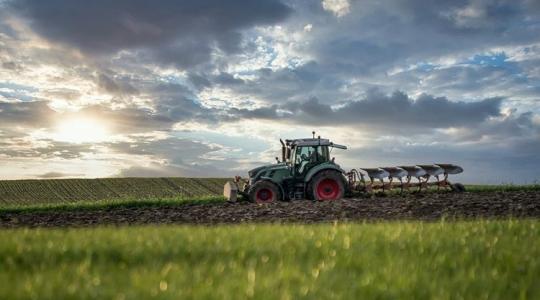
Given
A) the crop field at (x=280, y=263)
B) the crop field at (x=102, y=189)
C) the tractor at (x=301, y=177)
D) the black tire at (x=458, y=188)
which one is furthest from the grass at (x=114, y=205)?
the crop field at (x=102, y=189)

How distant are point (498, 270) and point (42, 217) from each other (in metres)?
20.1

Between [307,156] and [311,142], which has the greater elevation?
[311,142]

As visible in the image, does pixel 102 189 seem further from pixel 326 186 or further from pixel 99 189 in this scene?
pixel 326 186

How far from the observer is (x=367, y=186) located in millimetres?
26266

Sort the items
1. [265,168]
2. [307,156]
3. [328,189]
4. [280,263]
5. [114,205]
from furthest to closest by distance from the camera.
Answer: [114,205] < [265,168] < [328,189] < [307,156] < [280,263]

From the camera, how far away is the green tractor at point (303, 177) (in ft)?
79.7

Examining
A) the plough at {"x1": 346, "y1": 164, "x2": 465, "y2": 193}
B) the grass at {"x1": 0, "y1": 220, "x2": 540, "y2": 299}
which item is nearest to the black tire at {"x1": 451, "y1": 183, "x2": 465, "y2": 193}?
the plough at {"x1": 346, "y1": 164, "x2": 465, "y2": 193}

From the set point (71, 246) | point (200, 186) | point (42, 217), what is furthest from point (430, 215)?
point (200, 186)

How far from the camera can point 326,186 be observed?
977 inches

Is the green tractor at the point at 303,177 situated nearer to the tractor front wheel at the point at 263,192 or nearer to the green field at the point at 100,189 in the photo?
the tractor front wheel at the point at 263,192

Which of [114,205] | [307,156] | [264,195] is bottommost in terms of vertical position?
[114,205]

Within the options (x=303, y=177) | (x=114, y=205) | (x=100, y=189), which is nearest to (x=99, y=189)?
(x=100, y=189)

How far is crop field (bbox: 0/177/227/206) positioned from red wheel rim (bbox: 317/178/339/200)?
2691 centimetres

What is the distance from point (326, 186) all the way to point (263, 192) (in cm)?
305
